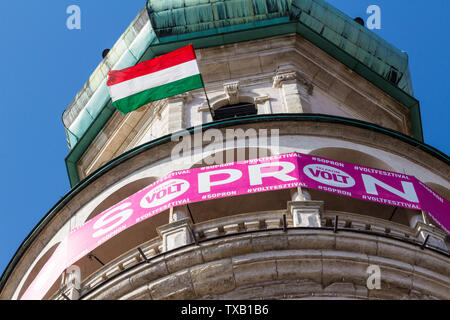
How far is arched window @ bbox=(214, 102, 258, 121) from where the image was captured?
28.2 metres

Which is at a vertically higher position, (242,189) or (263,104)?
(263,104)

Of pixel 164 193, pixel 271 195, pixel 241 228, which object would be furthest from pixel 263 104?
pixel 241 228

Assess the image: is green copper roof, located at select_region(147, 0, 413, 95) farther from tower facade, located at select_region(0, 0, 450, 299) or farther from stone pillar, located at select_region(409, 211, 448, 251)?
stone pillar, located at select_region(409, 211, 448, 251)

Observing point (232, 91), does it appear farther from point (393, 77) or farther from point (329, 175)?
point (329, 175)

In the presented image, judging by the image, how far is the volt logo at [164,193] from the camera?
2188cm

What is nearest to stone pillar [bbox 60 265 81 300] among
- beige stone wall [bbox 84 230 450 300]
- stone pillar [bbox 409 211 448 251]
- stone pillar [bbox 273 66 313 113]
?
beige stone wall [bbox 84 230 450 300]

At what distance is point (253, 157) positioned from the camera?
23.9 meters

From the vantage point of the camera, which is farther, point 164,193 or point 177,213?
point 164,193

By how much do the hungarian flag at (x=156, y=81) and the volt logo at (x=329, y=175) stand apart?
5.21 meters

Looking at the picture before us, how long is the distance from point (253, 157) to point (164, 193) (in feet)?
8.85

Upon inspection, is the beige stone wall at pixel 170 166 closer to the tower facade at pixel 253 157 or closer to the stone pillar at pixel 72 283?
the tower facade at pixel 253 157

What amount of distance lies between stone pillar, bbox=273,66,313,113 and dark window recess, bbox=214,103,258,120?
885 millimetres
